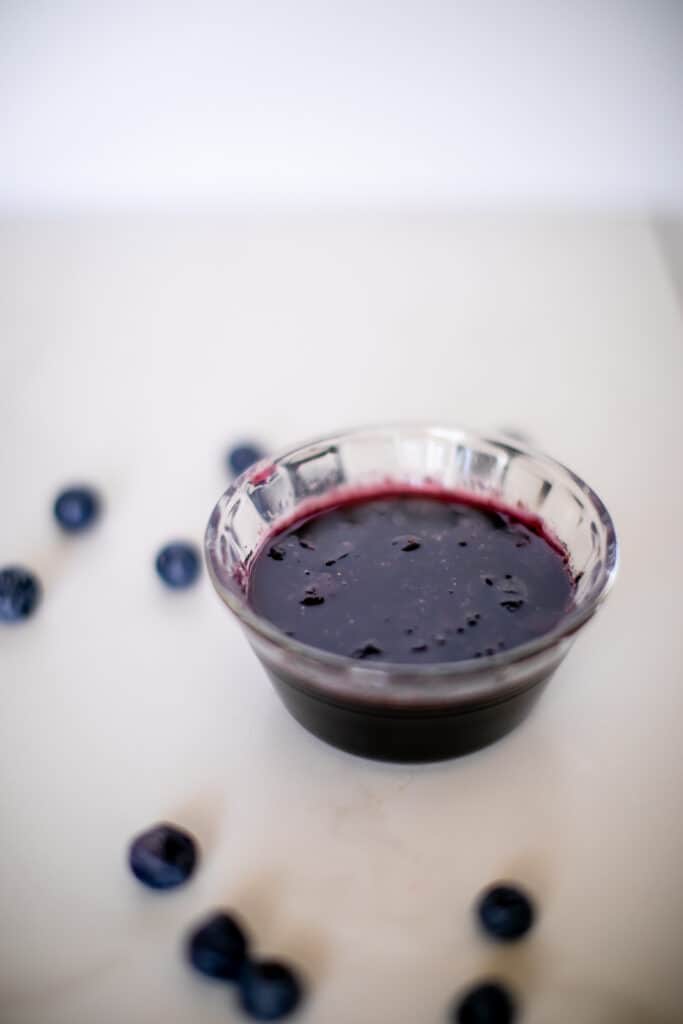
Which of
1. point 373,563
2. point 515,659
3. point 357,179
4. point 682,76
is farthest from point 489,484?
point 682,76

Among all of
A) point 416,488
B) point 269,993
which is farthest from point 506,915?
point 416,488

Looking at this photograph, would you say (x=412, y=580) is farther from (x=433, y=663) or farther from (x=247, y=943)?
(x=247, y=943)

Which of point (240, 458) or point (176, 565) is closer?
point (176, 565)

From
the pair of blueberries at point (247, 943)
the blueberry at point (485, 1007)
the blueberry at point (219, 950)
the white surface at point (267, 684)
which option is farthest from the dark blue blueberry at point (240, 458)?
the blueberry at point (485, 1007)

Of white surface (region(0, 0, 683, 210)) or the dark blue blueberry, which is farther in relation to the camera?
white surface (region(0, 0, 683, 210))

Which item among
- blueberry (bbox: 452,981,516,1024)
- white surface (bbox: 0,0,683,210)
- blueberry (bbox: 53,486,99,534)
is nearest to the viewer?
blueberry (bbox: 452,981,516,1024)

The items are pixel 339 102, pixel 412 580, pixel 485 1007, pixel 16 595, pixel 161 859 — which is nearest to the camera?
pixel 485 1007

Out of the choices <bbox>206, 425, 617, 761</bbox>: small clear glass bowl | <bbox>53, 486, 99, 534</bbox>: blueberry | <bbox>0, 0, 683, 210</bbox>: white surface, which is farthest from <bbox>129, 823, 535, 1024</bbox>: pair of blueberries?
<bbox>0, 0, 683, 210</bbox>: white surface

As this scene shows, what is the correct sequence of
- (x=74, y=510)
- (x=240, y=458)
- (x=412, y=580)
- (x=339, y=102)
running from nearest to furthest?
(x=412, y=580) → (x=74, y=510) → (x=240, y=458) → (x=339, y=102)

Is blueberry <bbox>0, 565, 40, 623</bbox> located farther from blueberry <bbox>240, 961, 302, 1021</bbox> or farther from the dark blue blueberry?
blueberry <bbox>240, 961, 302, 1021</bbox>
